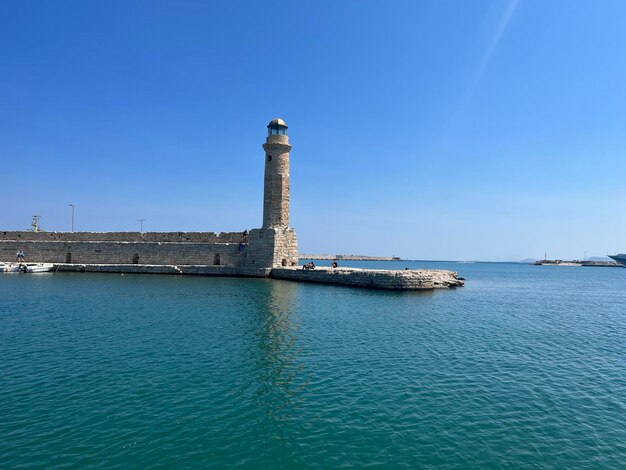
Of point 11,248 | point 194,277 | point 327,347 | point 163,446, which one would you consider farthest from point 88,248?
point 163,446

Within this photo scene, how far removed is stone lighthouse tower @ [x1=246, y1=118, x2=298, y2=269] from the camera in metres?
32.5

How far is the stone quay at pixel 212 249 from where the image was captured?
106 ft

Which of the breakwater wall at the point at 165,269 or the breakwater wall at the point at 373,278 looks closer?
the breakwater wall at the point at 373,278

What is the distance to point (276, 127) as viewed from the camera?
108 feet

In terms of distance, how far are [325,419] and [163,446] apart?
2549 mm

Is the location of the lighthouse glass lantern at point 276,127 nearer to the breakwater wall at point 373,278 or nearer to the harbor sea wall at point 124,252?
the harbor sea wall at point 124,252

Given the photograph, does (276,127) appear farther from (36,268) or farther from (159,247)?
(36,268)

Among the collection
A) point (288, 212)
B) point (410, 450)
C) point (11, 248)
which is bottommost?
point (410, 450)

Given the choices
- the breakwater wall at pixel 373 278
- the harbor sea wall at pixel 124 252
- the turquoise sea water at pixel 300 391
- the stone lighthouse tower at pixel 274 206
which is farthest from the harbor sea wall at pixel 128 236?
the turquoise sea water at pixel 300 391

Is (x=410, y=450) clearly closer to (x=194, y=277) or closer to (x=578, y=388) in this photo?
(x=578, y=388)

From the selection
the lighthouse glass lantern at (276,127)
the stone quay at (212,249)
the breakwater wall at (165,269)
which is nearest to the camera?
the stone quay at (212,249)

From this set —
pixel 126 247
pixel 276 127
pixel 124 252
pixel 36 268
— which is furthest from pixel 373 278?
pixel 36 268

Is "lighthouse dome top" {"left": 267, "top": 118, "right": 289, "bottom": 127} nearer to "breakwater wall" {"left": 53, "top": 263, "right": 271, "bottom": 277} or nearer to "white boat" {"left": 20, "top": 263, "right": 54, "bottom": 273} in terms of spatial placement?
"breakwater wall" {"left": 53, "top": 263, "right": 271, "bottom": 277}

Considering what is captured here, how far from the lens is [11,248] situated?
37312mm
